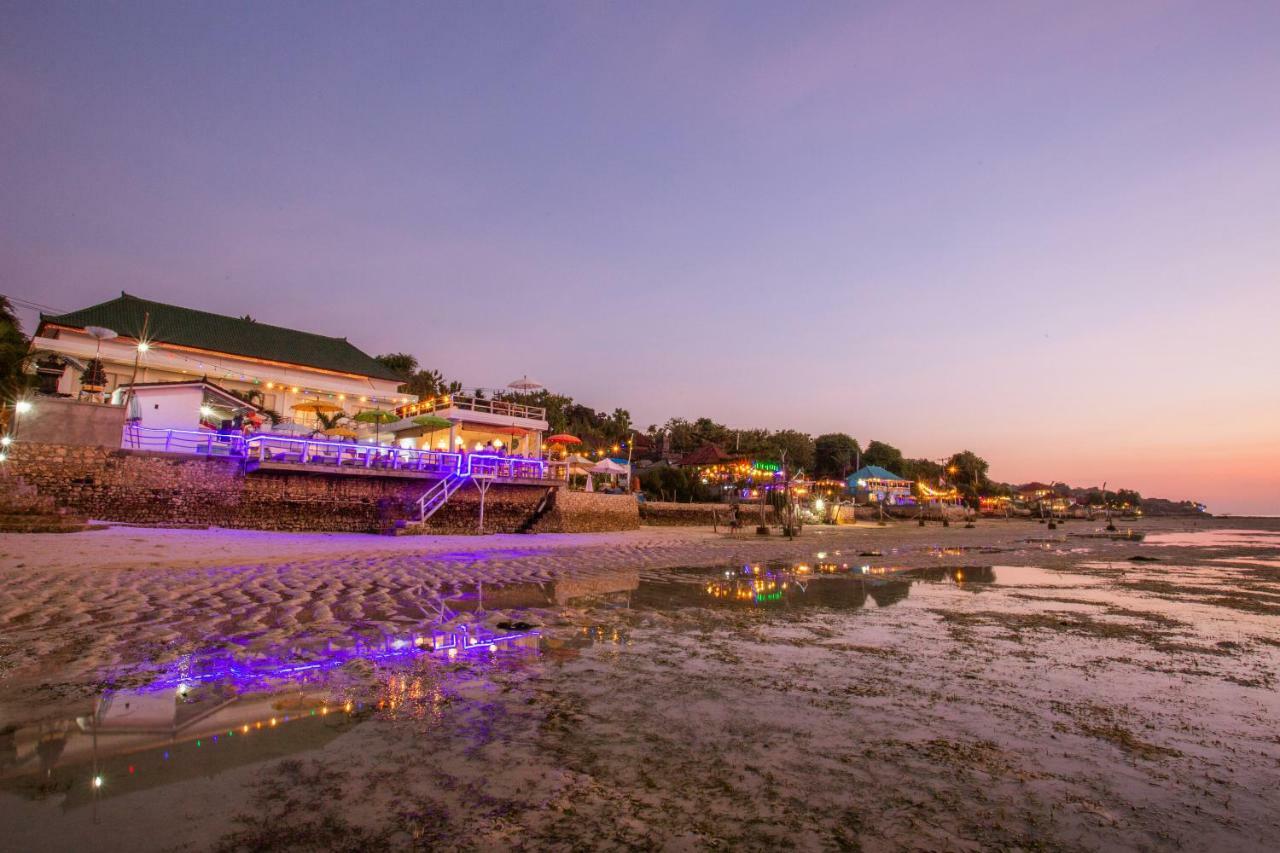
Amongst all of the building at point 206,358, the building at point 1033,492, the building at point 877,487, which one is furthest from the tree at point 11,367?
the building at point 1033,492

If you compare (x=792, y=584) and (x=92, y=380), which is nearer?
(x=792, y=584)

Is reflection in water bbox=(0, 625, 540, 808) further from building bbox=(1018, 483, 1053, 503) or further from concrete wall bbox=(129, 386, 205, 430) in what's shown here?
building bbox=(1018, 483, 1053, 503)

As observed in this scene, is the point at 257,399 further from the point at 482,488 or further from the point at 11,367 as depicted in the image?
the point at 482,488

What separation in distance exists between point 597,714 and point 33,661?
5.54 m

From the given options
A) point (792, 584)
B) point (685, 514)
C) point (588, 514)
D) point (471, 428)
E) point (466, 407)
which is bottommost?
point (685, 514)

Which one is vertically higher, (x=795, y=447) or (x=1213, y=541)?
(x=795, y=447)

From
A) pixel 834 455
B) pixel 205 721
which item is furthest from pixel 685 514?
pixel 834 455

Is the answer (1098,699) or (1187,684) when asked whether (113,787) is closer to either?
(1098,699)

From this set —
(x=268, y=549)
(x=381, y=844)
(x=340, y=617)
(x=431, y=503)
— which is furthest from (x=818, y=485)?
(x=381, y=844)

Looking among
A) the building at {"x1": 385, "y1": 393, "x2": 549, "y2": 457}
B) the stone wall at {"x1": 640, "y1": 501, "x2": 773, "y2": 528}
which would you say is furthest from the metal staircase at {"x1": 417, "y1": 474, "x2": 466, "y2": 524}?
the stone wall at {"x1": 640, "y1": 501, "x2": 773, "y2": 528}

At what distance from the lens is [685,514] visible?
44.6m

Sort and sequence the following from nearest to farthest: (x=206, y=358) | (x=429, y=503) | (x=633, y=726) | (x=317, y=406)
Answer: (x=633, y=726) < (x=429, y=503) < (x=317, y=406) < (x=206, y=358)

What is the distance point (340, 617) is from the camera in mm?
8508

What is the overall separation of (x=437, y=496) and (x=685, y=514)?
22.4m
